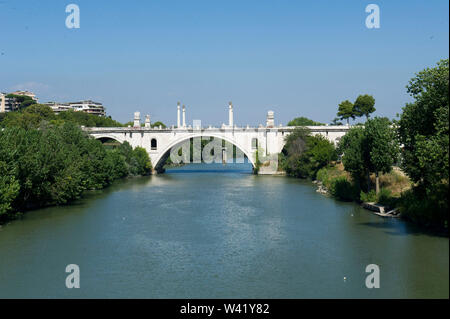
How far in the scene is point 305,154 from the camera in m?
38.7

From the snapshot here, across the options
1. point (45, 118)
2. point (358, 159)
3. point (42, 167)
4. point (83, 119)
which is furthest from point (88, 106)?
point (358, 159)

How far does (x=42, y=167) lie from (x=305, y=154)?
2254cm

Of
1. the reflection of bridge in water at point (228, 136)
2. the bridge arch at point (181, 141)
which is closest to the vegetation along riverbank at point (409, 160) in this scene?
the reflection of bridge in water at point (228, 136)

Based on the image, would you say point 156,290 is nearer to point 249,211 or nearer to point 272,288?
point 272,288

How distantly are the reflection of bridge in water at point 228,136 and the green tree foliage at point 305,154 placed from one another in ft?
5.47

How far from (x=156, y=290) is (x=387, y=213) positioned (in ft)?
37.7

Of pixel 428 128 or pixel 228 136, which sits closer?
pixel 428 128

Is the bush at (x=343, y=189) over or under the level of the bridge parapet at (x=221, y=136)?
under

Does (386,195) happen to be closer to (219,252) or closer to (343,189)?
(343,189)

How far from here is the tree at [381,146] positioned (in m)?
20.5

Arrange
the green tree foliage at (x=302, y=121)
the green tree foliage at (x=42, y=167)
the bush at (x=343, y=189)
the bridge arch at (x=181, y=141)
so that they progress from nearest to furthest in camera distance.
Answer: the green tree foliage at (x=42, y=167) < the bush at (x=343, y=189) < the bridge arch at (x=181, y=141) < the green tree foliage at (x=302, y=121)

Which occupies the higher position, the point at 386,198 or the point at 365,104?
the point at 365,104

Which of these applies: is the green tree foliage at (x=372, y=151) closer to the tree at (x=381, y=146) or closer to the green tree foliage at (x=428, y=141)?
the tree at (x=381, y=146)

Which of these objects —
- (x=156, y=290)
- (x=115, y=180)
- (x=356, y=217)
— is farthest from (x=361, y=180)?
(x=115, y=180)
